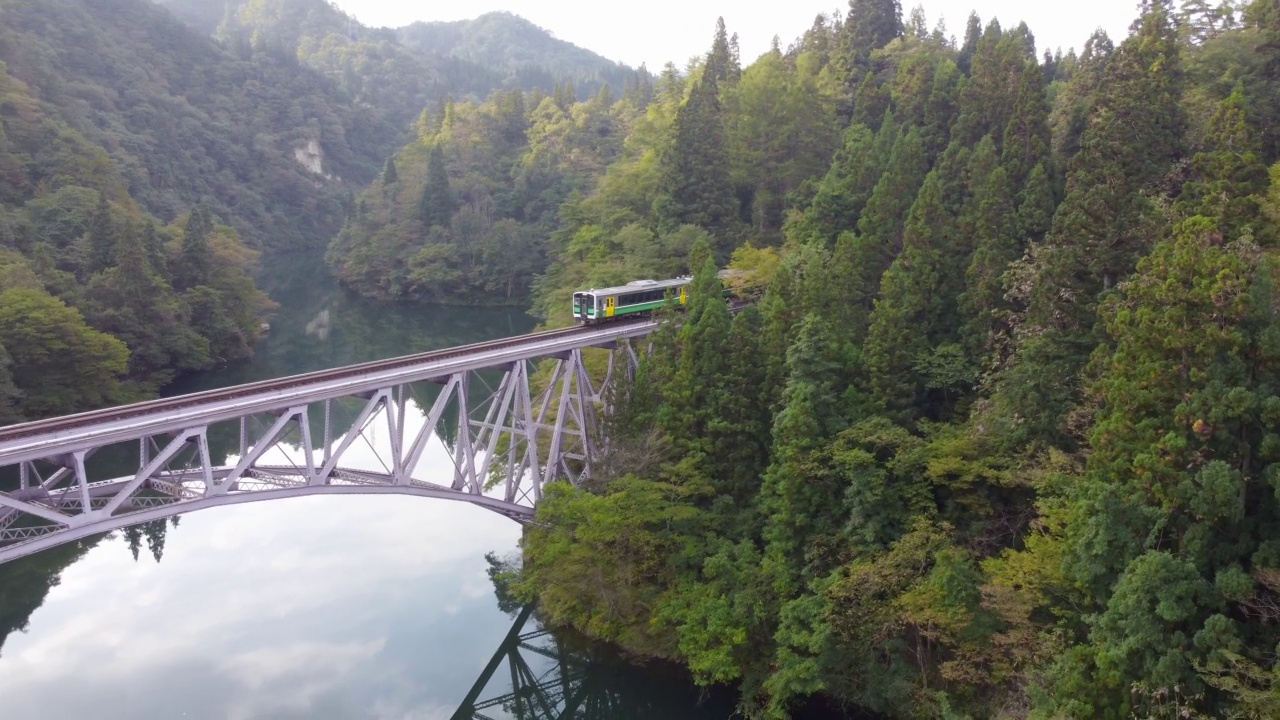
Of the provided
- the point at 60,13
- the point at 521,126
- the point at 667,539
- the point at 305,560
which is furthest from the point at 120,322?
the point at 60,13

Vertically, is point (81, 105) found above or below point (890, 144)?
above

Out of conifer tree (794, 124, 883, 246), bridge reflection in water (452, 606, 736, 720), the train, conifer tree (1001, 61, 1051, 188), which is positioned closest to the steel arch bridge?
the train

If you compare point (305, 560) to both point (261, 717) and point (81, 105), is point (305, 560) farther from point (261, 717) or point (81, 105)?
point (81, 105)

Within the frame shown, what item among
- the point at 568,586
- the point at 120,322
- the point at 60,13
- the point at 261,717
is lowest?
the point at 261,717

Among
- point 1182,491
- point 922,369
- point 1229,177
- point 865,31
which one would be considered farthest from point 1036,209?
point 865,31

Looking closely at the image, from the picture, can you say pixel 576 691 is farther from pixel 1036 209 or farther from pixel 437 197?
pixel 437 197

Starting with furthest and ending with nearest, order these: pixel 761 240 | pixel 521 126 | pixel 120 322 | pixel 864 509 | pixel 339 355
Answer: pixel 521 126 < pixel 339 355 < pixel 120 322 < pixel 761 240 < pixel 864 509
